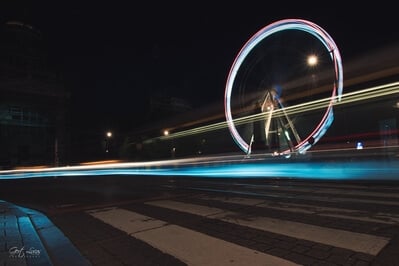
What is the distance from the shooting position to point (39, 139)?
206 feet

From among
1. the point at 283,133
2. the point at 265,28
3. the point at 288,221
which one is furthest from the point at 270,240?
the point at 265,28

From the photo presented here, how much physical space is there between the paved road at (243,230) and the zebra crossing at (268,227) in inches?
0.4

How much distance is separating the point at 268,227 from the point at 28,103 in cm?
6640

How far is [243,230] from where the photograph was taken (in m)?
5.16

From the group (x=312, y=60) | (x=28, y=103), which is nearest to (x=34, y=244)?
(x=312, y=60)

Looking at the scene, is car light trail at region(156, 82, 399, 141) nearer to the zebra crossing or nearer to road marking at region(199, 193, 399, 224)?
the zebra crossing

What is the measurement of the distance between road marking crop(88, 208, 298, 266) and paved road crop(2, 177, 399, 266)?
0.04 ft

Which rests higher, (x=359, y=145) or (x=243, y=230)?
(x=359, y=145)

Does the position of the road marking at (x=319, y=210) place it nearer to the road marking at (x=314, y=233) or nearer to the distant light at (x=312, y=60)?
the road marking at (x=314, y=233)

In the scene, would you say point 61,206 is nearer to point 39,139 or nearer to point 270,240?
point 270,240

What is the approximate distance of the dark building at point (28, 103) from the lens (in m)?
59.3

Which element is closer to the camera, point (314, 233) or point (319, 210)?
point (314, 233)

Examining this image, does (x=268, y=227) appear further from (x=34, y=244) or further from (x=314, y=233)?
(x=34, y=244)

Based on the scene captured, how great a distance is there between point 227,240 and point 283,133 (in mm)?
20206
